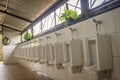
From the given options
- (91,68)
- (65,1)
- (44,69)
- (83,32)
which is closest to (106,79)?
(91,68)

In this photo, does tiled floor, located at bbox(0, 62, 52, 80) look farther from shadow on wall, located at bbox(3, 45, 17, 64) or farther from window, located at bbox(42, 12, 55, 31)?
shadow on wall, located at bbox(3, 45, 17, 64)

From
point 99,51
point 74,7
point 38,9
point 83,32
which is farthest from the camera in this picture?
point 38,9

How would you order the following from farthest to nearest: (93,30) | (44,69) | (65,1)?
(44,69) < (65,1) < (93,30)

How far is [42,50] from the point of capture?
4.27 metres

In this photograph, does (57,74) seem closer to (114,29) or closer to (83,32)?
(83,32)

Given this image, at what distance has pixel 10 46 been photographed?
11.4 meters

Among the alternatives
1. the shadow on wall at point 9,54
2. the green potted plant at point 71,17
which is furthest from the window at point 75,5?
the shadow on wall at point 9,54

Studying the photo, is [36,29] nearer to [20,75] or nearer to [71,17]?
[20,75]

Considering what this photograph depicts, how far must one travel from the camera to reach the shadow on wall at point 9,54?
11406mm

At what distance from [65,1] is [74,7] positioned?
1.83 ft

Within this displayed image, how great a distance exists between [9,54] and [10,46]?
0.58 m

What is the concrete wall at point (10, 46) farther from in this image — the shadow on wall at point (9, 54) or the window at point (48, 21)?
the window at point (48, 21)

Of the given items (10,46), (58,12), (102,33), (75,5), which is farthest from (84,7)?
(10,46)

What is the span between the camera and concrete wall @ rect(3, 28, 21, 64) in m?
11.4
